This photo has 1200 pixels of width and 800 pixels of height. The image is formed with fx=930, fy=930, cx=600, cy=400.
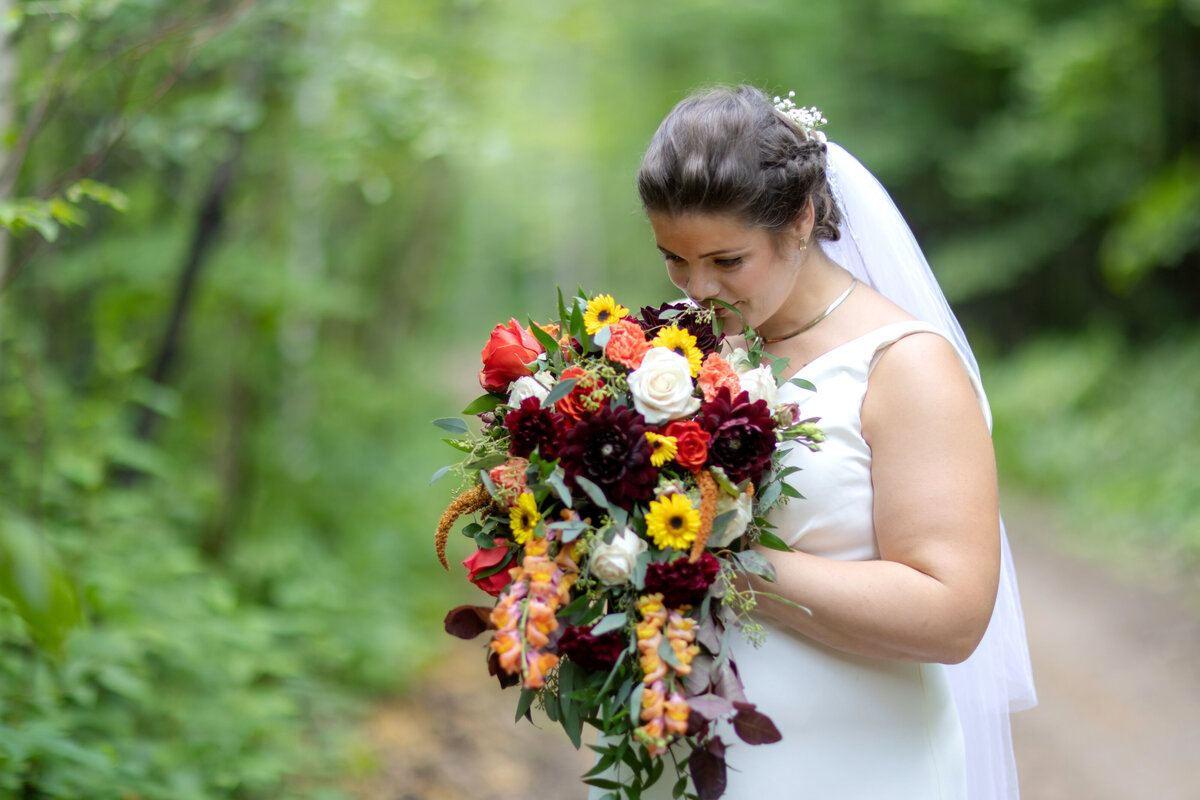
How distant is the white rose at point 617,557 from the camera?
1.69m

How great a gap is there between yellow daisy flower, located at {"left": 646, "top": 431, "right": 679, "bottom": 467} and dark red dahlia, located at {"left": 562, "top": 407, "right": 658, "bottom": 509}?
0.01 metres

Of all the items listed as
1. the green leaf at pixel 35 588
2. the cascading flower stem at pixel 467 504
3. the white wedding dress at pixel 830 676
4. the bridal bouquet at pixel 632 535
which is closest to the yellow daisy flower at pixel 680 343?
the bridal bouquet at pixel 632 535

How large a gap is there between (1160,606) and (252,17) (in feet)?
21.7

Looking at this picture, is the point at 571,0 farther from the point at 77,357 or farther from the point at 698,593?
the point at 698,593

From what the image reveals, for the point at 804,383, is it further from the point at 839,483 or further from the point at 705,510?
the point at 705,510

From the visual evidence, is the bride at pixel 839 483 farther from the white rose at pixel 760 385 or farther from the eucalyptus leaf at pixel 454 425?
the eucalyptus leaf at pixel 454 425

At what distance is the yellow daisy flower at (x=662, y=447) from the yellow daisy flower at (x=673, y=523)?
0.08 m

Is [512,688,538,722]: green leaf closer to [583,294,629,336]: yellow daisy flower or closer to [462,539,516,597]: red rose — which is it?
[462,539,516,597]: red rose

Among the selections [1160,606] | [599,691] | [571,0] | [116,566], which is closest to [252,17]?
[116,566]

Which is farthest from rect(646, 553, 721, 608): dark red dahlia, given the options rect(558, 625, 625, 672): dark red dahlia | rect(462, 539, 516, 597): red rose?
rect(462, 539, 516, 597): red rose

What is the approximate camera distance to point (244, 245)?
21.0 feet

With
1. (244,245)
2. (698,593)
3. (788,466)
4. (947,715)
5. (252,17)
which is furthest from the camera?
(244,245)

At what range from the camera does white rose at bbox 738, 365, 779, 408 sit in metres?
1.87

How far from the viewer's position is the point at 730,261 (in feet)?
6.53
